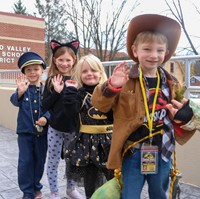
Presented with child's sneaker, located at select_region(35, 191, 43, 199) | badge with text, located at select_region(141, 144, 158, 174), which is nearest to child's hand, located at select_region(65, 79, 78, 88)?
badge with text, located at select_region(141, 144, 158, 174)

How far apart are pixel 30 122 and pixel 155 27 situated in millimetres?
1723

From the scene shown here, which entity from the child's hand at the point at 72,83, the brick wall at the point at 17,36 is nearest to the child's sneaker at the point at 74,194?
the child's hand at the point at 72,83

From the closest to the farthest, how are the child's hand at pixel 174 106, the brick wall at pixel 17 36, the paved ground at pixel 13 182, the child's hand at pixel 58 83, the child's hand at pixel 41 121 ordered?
the child's hand at pixel 174 106 → the child's hand at pixel 58 83 → the child's hand at pixel 41 121 → the paved ground at pixel 13 182 → the brick wall at pixel 17 36

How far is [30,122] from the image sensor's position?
10.2ft

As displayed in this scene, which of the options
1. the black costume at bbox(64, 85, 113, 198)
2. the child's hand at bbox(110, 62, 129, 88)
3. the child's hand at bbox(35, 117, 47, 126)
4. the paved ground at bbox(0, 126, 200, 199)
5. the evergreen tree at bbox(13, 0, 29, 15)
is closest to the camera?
the child's hand at bbox(110, 62, 129, 88)

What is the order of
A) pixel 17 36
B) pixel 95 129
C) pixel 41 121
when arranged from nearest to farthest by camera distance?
pixel 95 129, pixel 41 121, pixel 17 36

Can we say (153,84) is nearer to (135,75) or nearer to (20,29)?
(135,75)

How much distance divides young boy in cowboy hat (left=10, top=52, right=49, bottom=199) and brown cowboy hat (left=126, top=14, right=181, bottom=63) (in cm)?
142

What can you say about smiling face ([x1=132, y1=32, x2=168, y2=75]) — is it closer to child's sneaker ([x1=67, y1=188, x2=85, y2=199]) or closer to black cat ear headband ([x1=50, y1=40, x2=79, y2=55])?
black cat ear headband ([x1=50, y1=40, x2=79, y2=55])

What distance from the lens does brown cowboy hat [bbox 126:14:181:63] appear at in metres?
1.92

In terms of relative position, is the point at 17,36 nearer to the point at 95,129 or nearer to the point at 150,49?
the point at 95,129

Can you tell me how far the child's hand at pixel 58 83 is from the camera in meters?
2.75

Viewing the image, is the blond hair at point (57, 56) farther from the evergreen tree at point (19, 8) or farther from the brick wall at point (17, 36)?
the evergreen tree at point (19, 8)

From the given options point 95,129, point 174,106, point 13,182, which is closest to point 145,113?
point 174,106
